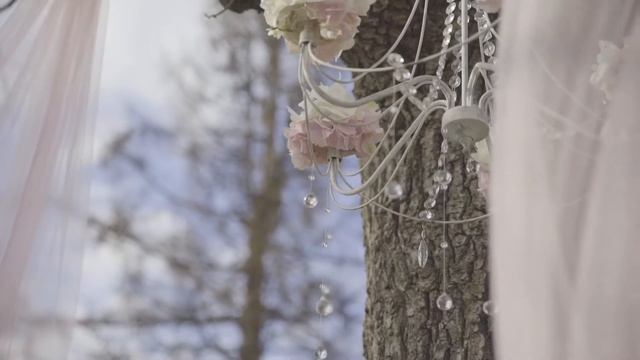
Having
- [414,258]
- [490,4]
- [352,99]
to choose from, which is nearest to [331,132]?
[352,99]

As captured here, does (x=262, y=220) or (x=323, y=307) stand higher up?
Result: (x=262, y=220)

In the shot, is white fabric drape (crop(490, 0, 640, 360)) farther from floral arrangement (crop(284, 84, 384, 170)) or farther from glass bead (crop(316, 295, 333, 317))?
floral arrangement (crop(284, 84, 384, 170))

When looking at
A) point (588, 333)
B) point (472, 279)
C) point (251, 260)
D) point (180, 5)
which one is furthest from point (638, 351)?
point (180, 5)

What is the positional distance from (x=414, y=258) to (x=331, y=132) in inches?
18.0

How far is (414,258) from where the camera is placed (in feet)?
5.46

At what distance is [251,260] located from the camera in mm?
2838

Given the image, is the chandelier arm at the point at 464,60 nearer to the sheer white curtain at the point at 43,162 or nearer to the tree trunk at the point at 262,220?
the sheer white curtain at the point at 43,162

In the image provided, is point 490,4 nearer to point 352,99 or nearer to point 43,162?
point 352,99

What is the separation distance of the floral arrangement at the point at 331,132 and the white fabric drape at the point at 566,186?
44 cm

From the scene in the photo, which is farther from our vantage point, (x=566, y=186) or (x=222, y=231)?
(x=222, y=231)

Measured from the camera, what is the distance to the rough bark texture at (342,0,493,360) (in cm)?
158

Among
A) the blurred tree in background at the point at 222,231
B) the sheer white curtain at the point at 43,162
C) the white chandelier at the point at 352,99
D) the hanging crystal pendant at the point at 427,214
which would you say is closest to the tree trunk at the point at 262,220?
the blurred tree in background at the point at 222,231

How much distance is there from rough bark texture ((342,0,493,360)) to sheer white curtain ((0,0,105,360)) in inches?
23.8

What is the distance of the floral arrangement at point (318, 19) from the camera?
113cm
